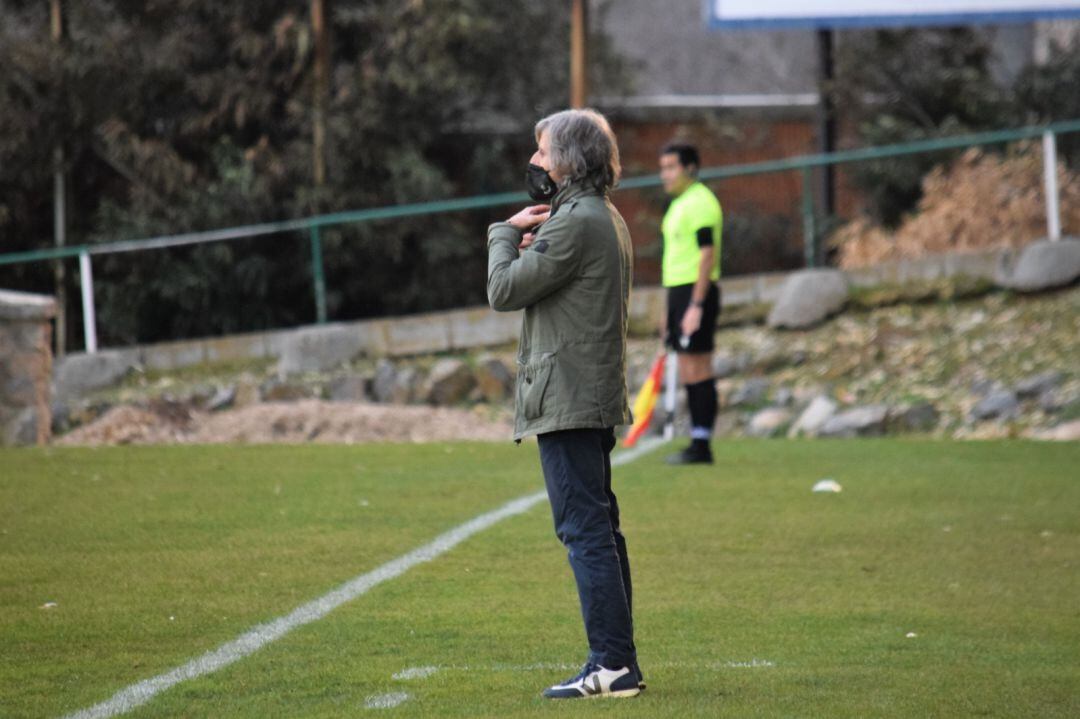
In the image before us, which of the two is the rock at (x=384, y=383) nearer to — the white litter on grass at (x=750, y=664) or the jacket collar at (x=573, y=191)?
the white litter on grass at (x=750, y=664)

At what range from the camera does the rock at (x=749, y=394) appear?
1606 centimetres

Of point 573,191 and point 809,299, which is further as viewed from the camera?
point 809,299

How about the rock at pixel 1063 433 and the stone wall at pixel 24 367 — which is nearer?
the stone wall at pixel 24 367

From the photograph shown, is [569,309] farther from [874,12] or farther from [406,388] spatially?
[874,12]

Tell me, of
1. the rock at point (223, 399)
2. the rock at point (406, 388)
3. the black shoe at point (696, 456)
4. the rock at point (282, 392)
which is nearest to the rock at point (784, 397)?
the rock at point (406, 388)

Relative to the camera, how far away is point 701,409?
11148 millimetres

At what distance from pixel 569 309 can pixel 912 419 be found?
34.3 ft

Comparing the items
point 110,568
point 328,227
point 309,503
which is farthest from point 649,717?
point 328,227

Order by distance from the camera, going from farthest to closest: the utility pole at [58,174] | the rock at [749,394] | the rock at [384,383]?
the utility pole at [58,174] → the rock at [384,383] → the rock at [749,394]

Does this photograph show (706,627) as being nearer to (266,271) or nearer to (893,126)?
(266,271)

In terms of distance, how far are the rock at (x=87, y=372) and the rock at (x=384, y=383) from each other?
9.59 ft

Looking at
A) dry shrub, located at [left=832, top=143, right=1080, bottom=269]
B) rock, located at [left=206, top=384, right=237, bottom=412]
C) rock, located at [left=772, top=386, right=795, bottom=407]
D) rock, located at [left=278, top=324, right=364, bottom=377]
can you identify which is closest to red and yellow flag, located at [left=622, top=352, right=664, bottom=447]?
rock, located at [left=772, top=386, right=795, bottom=407]

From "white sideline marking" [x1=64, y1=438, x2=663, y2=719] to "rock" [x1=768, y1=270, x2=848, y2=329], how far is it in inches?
356

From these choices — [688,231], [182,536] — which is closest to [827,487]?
[688,231]
